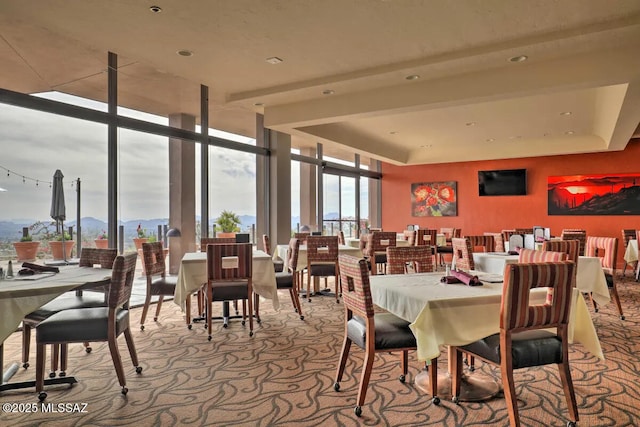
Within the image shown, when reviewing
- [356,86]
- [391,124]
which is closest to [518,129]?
[391,124]

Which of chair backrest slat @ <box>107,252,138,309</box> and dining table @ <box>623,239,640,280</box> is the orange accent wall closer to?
dining table @ <box>623,239,640,280</box>

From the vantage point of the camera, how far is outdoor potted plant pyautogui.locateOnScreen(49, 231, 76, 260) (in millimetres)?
5168

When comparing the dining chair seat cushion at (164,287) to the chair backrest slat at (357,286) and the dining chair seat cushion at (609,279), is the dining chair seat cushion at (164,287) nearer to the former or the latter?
the chair backrest slat at (357,286)

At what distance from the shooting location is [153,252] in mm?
4867

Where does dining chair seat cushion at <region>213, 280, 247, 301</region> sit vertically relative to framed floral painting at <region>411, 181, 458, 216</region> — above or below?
below

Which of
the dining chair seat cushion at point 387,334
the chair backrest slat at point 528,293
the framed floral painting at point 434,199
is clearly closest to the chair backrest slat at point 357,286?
the dining chair seat cushion at point 387,334

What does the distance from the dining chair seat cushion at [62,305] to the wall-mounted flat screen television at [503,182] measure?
10.8 metres

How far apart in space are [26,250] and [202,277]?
2.14 metres

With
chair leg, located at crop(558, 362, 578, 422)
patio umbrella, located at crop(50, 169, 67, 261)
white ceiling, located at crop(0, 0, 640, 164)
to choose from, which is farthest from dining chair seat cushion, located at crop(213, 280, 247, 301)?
chair leg, located at crop(558, 362, 578, 422)

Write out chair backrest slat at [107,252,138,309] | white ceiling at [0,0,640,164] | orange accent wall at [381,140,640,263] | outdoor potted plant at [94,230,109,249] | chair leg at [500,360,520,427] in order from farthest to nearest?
orange accent wall at [381,140,640,263]
outdoor potted plant at [94,230,109,249]
white ceiling at [0,0,640,164]
chair backrest slat at [107,252,138,309]
chair leg at [500,360,520,427]

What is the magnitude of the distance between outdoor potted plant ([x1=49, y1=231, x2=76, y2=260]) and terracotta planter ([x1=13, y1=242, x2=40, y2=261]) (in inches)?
7.2

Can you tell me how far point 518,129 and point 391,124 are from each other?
288cm

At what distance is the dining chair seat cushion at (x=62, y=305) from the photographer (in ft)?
10.9

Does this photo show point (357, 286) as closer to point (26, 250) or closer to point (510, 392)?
point (510, 392)
